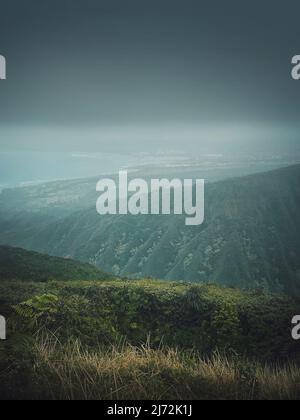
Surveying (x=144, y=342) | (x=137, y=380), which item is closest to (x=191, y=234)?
(x=144, y=342)

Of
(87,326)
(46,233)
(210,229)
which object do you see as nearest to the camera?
(87,326)

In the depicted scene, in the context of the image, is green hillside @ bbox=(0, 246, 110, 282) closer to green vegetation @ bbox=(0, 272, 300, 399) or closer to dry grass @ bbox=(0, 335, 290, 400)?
green vegetation @ bbox=(0, 272, 300, 399)

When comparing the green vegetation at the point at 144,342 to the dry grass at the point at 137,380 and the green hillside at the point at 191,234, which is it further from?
the green hillside at the point at 191,234

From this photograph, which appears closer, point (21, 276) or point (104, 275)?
point (21, 276)

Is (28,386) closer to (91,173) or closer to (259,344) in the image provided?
(259,344)

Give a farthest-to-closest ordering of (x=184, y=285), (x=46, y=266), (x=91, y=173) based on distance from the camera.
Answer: (x=91, y=173) → (x=46, y=266) → (x=184, y=285)

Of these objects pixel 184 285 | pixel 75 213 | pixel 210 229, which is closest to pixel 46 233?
pixel 75 213
